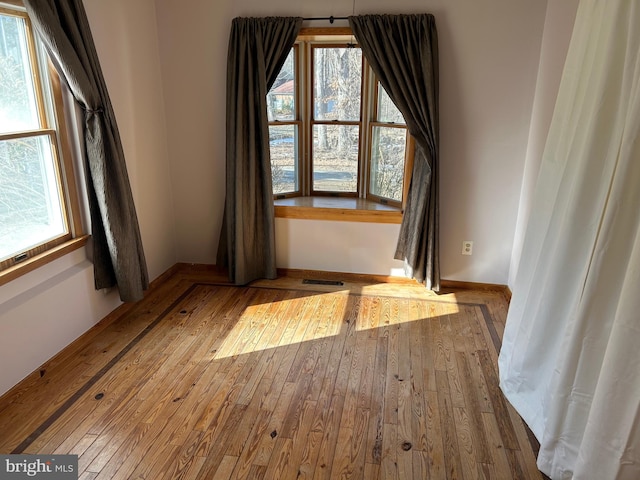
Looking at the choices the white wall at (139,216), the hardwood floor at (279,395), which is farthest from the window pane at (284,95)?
the hardwood floor at (279,395)

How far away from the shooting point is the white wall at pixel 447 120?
3.14m

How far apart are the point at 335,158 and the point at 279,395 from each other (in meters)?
2.17

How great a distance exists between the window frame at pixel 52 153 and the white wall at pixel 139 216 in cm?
8

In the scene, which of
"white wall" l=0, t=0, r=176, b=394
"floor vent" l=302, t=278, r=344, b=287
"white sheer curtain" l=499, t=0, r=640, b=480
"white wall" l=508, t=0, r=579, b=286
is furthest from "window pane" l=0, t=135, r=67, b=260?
"white wall" l=508, t=0, r=579, b=286

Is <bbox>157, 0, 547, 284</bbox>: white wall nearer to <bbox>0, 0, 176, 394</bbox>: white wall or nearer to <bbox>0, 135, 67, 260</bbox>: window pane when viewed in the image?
<bbox>0, 0, 176, 394</bbox>: white wall

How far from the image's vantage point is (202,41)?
3445mm

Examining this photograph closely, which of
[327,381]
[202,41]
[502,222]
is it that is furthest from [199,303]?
[502,222]

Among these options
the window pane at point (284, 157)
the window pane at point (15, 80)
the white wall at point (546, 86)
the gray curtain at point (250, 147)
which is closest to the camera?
the window pane at point (15, 80)

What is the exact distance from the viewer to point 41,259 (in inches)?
97.1

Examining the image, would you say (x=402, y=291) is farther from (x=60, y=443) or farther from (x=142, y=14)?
(x=142, y=14)

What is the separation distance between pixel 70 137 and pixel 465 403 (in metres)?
2.67

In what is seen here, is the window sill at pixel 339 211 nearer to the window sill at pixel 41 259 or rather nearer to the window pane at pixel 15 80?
the window sill at pixel 41 259

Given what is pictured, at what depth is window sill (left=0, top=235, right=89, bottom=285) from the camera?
7.42 ft

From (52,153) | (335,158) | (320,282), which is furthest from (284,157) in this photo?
(52,153)
